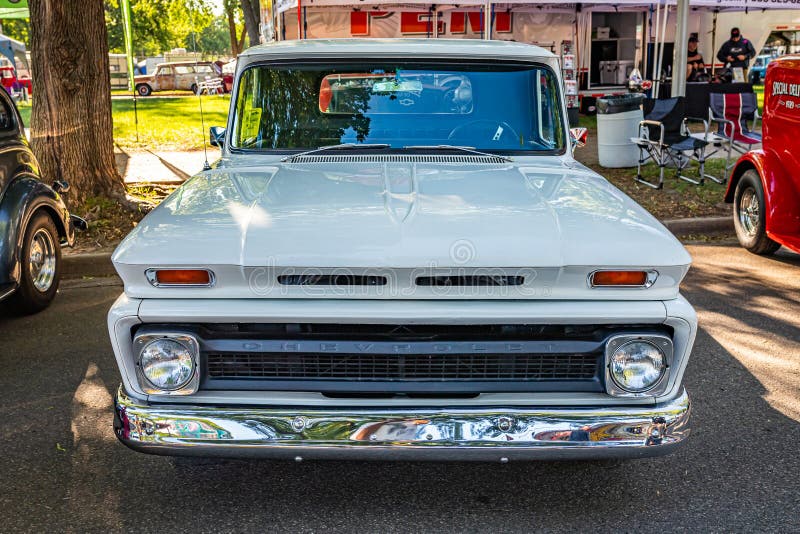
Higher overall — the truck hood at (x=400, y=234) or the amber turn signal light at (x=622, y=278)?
the truck hood at (x=400, y=234)

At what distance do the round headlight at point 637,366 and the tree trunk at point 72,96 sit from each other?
666 cm

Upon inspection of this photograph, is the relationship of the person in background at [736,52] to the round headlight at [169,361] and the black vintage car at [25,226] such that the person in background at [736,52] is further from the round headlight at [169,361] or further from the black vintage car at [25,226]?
the round headlight at [169,361]

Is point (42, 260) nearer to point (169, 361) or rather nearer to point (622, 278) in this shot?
point (169, 361)

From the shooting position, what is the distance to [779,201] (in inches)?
265

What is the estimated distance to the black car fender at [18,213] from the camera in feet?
17.3

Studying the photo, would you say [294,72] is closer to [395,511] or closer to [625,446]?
[395,511]

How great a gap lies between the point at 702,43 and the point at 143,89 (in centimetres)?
2757

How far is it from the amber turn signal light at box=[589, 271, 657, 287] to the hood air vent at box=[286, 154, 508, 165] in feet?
4.02

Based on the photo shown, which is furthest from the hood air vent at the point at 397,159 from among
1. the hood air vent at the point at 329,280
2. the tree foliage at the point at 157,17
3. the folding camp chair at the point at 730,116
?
the tree foliage at the point at 157,17

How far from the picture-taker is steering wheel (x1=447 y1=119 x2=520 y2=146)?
3.96 metres

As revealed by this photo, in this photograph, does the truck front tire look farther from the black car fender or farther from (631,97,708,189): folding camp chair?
the black car fender

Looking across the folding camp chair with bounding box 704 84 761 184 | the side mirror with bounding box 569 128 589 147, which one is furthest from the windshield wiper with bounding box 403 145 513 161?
the folding camp chair with bounding box 704 84 761 184

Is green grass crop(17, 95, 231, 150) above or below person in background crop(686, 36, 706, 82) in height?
below

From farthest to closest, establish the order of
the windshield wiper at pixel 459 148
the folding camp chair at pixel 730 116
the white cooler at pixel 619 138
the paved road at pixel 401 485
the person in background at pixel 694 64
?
the person in background at pixel 694 64, the white cooler at pixel 619 138, the folding camp chair at pixel 730 116, the windshield wiper at pixel 459 148, the paved road at pixel 401 485
